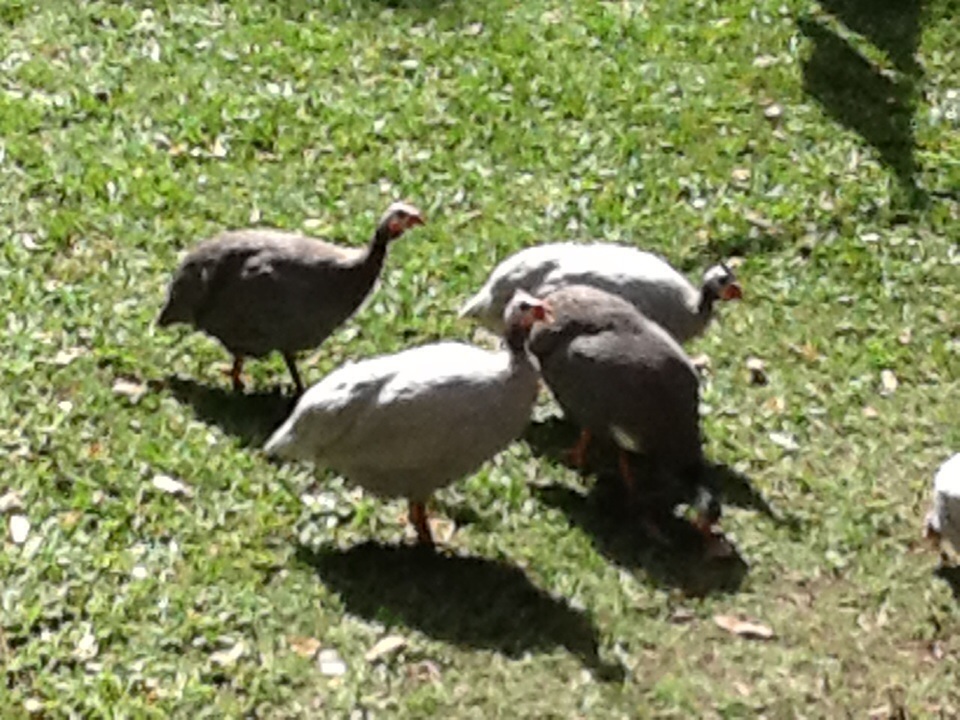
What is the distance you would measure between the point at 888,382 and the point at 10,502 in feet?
11.2

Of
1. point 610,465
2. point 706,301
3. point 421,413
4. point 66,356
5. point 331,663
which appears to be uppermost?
point 421,413

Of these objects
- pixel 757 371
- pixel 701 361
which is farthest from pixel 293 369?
pixel 757 371

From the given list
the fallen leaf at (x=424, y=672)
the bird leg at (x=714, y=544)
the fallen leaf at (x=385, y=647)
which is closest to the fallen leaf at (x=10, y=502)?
the fallen leaf at (x=385, y=647)

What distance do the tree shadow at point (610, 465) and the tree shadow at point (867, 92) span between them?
A: 2482mm

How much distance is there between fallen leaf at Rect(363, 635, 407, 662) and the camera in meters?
5.01

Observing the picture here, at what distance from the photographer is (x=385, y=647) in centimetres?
504

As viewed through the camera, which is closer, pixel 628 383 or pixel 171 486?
pixel 628 383

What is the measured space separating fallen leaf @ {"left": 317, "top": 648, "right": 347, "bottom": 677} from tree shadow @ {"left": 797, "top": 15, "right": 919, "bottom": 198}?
13.4 feet

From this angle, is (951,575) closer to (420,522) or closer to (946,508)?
(946,508)

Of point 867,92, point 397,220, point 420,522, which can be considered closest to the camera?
point 420,522

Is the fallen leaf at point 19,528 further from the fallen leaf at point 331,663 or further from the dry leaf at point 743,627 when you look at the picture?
the dry leaf at point 743,627

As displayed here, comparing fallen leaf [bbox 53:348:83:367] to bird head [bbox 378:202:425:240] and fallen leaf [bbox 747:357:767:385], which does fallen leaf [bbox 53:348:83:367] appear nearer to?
bird head [bbox 378:202:425:240]

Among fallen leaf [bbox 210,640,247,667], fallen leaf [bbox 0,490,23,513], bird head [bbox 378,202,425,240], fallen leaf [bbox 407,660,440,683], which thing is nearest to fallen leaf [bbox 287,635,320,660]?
fallen leaf [bbox 210,640,247,667]

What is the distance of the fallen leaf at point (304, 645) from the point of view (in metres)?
5.02
